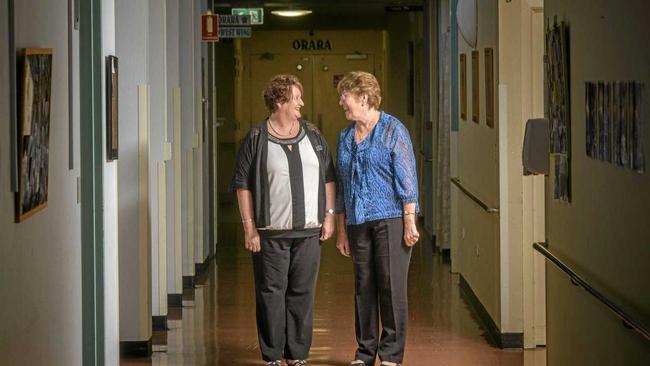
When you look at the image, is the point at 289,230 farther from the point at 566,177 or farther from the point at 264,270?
the point at 566,177

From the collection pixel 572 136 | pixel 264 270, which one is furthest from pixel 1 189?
pixel 264 270

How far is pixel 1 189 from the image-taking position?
441 cm

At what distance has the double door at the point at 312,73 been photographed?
883 inches

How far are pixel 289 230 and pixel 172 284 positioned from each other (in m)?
3.34

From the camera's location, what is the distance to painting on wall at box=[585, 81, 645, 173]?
4672 mm

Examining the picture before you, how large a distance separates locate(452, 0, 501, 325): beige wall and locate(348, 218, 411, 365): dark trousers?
147 cm

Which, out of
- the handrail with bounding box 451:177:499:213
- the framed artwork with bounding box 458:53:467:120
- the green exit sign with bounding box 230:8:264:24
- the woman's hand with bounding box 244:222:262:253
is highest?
the green exit sign with bounding box 230:8:264:24

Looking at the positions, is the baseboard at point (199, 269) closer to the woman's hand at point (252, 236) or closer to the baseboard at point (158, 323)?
the baseboard at point (158, 323)

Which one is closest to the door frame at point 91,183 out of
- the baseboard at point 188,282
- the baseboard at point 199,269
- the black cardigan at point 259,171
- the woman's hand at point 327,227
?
the black cardigan at point 259,171

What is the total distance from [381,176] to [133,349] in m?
2.23

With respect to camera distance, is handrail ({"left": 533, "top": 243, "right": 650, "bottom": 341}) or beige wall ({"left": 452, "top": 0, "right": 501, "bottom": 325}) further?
beige wall ({"left": 452, "top": 0, "right": 501, "bottom": 325})

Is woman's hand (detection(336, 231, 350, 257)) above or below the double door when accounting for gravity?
below

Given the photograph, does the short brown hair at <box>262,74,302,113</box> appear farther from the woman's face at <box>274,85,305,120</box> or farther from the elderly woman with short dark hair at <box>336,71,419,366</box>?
the elderly woman with short dark hair at <box>336,71,419,366</box>

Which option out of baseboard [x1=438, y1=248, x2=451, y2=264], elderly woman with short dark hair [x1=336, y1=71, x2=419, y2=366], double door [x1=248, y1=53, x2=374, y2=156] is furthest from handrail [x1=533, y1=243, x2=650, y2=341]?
double door [x1=248, y1=53, x2=374, y2=156]
